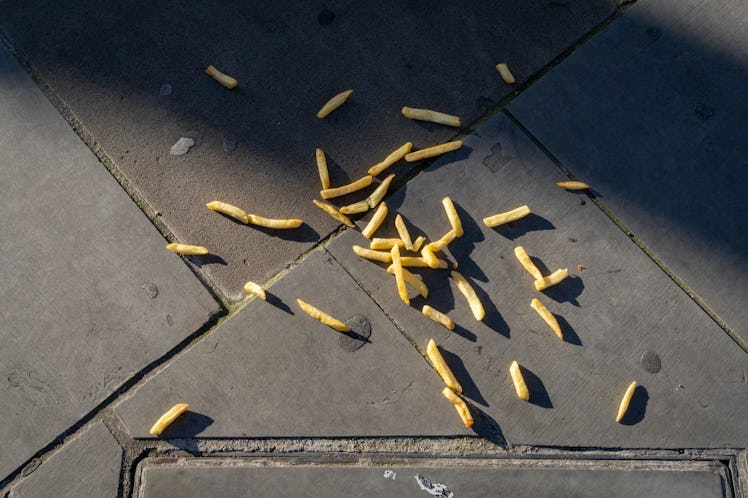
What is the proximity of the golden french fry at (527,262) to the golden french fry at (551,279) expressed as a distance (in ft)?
0.08

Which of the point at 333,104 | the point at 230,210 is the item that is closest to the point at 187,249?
the point at 230,210

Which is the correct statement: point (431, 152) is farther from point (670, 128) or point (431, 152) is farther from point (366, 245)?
point (670, 128)

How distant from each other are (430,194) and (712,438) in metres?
1.88

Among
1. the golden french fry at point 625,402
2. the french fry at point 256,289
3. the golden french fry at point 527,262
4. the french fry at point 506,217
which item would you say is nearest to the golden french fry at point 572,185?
the french fry at point 506,217

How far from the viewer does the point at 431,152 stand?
3.85 meters

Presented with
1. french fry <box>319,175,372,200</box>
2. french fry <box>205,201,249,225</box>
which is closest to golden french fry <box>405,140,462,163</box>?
french fry <box>319,175,372,200</box>

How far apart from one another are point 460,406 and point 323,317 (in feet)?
2.65

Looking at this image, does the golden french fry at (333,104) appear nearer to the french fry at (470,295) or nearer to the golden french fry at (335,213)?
the golden french fry at (335,213)

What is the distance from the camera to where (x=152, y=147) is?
391 cm

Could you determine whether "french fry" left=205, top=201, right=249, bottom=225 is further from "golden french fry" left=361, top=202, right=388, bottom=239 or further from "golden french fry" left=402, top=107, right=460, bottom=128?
"golden french fry" left=402, top=107, right=460, bottom=128

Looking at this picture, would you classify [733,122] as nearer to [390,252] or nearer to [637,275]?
[637,275]

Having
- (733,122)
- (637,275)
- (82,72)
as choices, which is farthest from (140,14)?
(733,122)

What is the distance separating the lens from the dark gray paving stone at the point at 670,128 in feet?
12.3

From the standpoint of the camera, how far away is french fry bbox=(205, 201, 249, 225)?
12.1 ft
